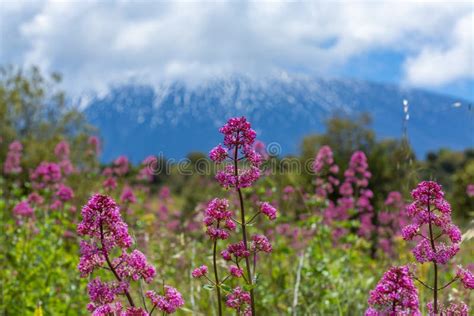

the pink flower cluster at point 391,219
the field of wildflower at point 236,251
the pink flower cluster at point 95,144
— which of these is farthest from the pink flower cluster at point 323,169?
the pink flower cluster at point 95,144

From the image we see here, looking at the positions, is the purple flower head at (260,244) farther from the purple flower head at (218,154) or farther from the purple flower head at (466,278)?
the purple flower head at (466,278)

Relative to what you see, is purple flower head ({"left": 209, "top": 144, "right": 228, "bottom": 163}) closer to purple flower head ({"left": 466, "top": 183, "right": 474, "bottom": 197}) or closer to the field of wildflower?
the field of wildflower

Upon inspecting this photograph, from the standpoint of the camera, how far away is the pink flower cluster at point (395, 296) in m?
2.02

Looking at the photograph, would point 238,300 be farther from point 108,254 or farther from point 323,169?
point 323,169

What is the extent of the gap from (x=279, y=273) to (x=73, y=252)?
2962 mm

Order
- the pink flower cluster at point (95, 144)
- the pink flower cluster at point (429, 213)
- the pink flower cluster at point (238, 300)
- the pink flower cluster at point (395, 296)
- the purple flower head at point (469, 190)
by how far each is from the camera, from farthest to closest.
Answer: the pink flower cluster at point (95, 144) → the purple flower head at point (469, 190) → the pink flower cluster at point (238, 300) → the pink flower cluster at point (429, 213) → the pink flower cluster at point (395, 296)

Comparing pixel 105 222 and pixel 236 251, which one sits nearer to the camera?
pixel 105 222

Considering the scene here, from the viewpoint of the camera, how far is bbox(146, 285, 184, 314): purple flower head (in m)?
2.48

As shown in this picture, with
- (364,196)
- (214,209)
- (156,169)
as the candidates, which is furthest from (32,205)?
(214,209)

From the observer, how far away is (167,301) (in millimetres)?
2508

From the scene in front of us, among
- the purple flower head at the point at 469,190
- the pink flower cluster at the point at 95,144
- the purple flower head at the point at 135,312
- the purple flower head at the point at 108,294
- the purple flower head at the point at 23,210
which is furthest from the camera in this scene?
the pink flower cluster at the point at 95,144

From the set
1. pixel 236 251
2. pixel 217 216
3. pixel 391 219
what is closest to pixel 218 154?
pixel 217 216

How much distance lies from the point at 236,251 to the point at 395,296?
951mm

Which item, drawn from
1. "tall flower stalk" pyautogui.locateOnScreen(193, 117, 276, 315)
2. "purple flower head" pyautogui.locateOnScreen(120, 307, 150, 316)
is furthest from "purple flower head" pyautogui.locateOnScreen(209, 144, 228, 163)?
"purple flower head" pyautogui.locateOnScreen(120, 307, 150, 316)
